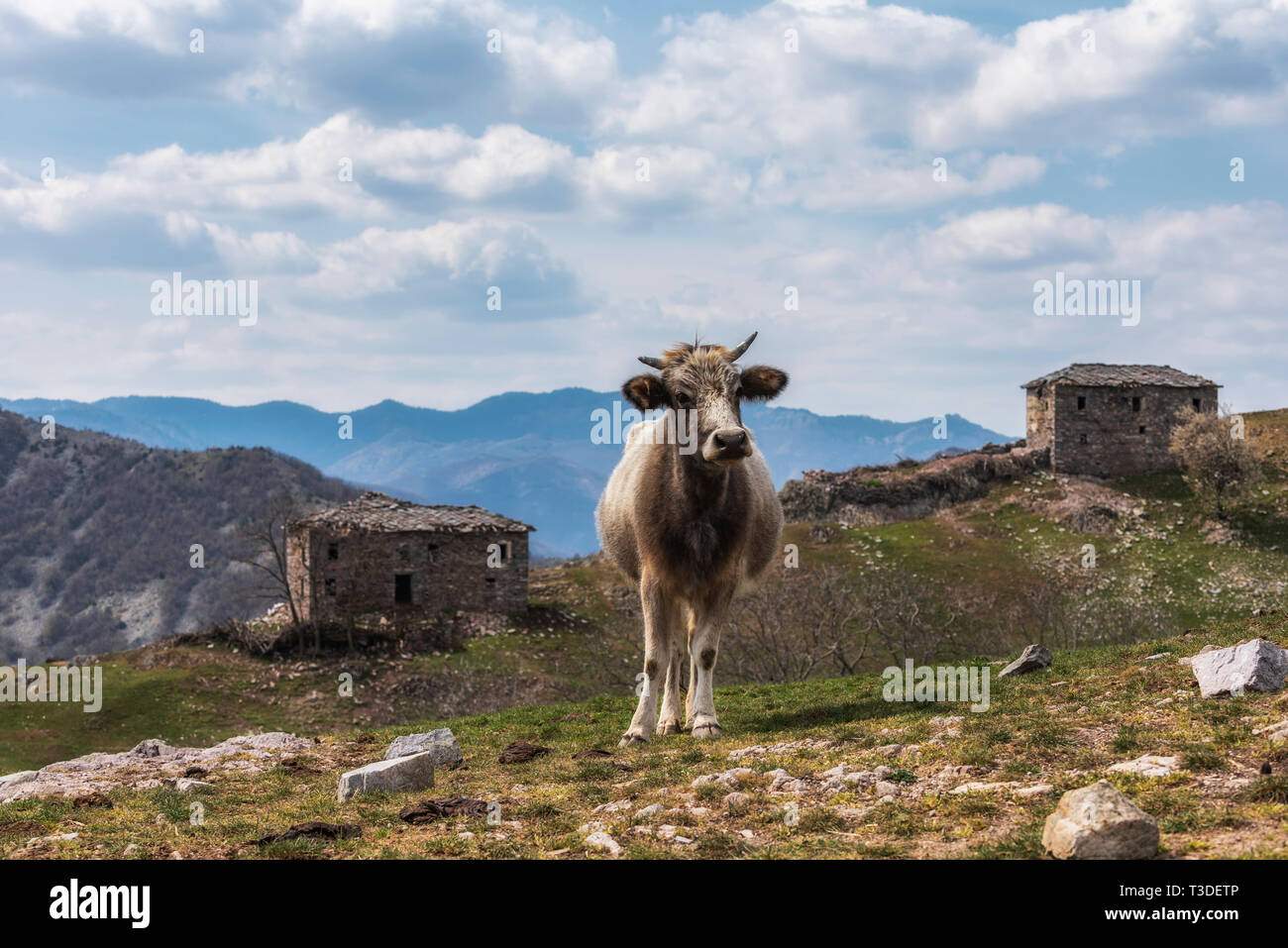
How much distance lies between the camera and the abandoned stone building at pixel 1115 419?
7069cm

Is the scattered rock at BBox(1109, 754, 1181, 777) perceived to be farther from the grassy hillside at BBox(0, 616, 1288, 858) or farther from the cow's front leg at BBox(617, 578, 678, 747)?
the cow's front leg at BBox(617, 578, 678, 747)

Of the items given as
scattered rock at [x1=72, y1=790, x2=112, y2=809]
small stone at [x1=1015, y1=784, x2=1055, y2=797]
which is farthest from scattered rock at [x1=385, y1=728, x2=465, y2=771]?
small stone at [x1=1015, y1=784, x2=1055, y2=797]

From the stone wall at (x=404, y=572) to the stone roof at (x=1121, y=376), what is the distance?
3980 cm

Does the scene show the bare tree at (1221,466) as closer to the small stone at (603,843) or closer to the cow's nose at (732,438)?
the cow's nose at (732,438)

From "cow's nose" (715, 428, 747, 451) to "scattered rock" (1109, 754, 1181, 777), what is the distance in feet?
16.8

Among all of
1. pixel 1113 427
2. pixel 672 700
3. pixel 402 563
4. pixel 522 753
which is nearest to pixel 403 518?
pixel 402 563

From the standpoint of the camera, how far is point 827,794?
26.9 ft

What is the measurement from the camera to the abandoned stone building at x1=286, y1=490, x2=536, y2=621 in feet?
180

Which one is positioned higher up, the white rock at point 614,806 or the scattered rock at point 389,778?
→ the white rock at point 614,806

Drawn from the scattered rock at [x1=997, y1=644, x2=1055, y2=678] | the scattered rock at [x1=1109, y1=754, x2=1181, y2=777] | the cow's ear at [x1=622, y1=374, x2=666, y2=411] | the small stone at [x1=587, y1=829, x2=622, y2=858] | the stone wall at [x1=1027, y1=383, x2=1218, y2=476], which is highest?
the stone wall at [x1=1027, y1=383, x2=1218, y2=476]

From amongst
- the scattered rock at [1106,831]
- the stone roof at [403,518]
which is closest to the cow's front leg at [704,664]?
the scattered rock at [1106,831]

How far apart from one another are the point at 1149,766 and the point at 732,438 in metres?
5.38
